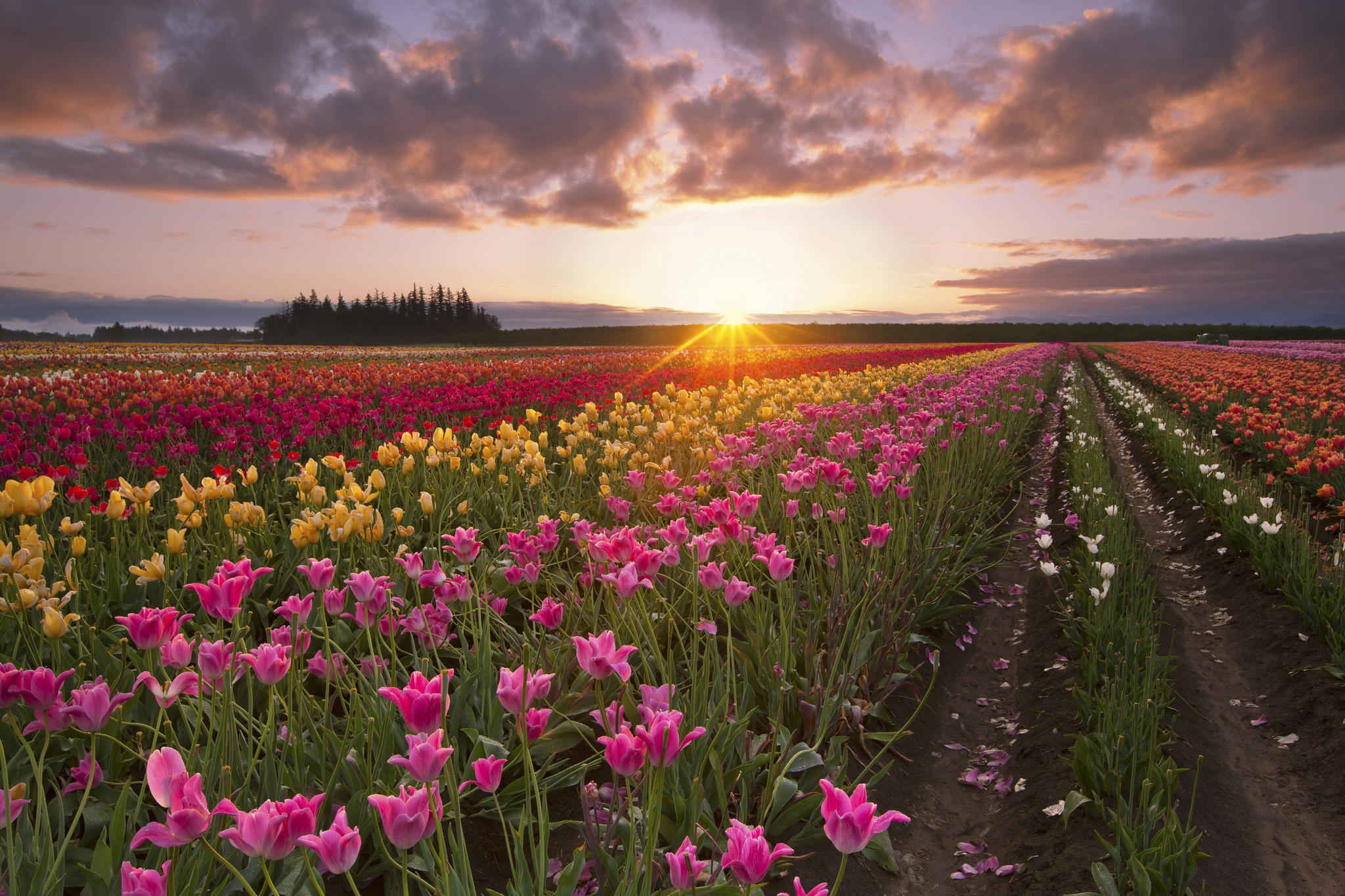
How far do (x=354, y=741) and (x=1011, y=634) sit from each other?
4239 millimetres

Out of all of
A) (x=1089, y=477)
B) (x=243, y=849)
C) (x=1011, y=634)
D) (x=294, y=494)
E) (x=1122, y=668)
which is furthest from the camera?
(x=1089, y=477)

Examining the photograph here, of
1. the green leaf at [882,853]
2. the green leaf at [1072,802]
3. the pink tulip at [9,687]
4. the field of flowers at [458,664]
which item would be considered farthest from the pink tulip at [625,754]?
the green leaf at [1072,802]

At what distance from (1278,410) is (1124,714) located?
1039 cm

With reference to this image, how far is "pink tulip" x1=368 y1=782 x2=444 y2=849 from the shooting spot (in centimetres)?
132

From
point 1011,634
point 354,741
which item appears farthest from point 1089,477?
point 354,741

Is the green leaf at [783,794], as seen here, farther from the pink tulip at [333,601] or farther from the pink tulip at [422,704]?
the pink tulip at [333,601]

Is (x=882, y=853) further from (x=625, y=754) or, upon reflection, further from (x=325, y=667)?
(x=325, y=667)

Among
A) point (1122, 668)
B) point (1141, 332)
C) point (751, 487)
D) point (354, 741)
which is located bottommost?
point (1122, 668)

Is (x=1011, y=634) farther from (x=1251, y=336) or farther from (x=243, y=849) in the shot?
(x=1251, y=336)

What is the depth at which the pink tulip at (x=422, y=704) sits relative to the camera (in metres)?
1.40

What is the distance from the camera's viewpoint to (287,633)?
2.10 m

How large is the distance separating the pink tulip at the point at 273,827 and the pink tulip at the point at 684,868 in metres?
0.73

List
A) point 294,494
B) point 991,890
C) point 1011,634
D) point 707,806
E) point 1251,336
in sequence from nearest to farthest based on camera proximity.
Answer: point 707,806 → point 991,890 → point 1011,634 → point 294,494 → point 1251,336

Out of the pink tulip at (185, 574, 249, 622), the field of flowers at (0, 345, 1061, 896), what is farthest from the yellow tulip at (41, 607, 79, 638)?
the pink tulip at (185, 574, 249, 622)
